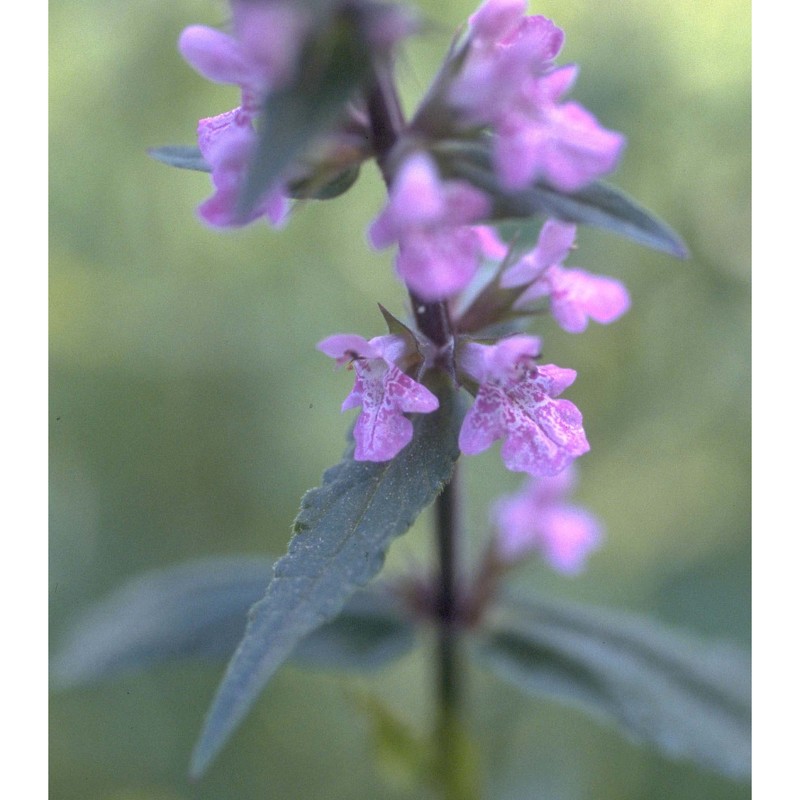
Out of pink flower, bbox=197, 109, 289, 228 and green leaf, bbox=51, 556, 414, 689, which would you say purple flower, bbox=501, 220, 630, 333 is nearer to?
pink flower, bbox=197, 109, 289, 228

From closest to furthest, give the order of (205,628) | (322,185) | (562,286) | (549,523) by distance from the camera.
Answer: (322,185) → (562,286) → (205,628) → (549,523)

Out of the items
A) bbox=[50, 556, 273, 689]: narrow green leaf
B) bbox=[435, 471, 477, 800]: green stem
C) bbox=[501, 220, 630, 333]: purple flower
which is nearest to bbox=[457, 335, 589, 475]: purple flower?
bbox=[501, 220, 630, 333]: purple flower

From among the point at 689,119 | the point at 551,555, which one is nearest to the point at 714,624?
the point at 551,555

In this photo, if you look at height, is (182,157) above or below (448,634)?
above

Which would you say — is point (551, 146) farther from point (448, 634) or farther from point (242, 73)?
point (448, 634)

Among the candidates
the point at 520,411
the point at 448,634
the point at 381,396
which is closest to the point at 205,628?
the point at 448,634
